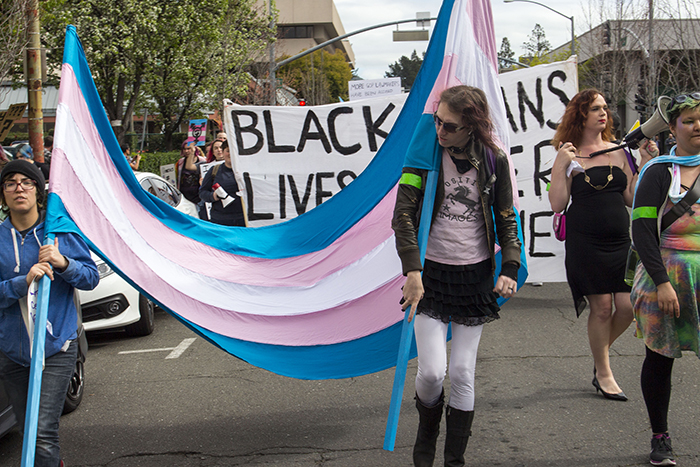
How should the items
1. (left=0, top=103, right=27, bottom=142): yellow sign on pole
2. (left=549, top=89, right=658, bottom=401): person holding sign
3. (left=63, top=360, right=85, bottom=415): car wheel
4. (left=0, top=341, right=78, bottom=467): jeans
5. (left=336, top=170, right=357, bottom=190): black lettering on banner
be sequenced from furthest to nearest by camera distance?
(left=0, top=103, right=27, bottom=142): yellow sign on pole
(left=336, top=170, right=357, bottom=190): black lettering on banner
(left=63, top=360, right=85, bottom=415): car wheel
(left=549, top=89, right=658, bottom=401): person holding sign
(left=0, top=341, right=78, bottom=467): jeans

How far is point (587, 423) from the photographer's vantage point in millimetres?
4406

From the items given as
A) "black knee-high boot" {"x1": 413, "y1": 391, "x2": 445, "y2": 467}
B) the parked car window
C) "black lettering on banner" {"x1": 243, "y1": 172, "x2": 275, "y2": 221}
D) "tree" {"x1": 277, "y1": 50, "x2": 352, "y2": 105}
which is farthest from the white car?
"tree" {"x1": 277, "y1": 50, "x2": 352, "y2": 105}

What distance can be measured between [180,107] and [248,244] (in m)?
31.4

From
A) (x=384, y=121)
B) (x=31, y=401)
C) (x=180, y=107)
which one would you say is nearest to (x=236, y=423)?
(x=31, y=401)

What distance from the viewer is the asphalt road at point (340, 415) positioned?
4.07 m

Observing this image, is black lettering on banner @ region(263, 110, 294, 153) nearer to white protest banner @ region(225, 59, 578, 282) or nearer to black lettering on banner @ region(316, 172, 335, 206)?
white protest banner @ region(225, 59, 578, 282)

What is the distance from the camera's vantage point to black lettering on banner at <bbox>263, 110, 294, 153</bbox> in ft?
27.7

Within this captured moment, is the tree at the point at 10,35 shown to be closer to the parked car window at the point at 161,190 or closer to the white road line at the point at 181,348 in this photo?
the parked car window at the point at 161,190

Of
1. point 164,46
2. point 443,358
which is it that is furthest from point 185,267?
point 164,46

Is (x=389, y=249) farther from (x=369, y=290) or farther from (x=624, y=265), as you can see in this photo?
(x=624, y=265)

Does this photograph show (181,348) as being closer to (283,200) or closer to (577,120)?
(283,200)

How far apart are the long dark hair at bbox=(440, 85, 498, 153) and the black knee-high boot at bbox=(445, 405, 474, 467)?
1.38 meters

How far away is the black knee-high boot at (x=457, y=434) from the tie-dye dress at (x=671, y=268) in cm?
108

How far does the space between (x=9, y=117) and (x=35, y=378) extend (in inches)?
330
